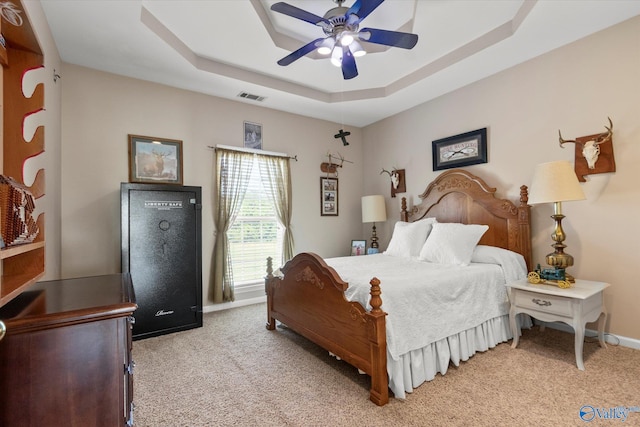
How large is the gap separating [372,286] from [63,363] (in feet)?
4.95

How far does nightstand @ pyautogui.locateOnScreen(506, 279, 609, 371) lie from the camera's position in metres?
2.27

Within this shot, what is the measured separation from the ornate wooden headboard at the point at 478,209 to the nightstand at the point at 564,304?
2.18 ft

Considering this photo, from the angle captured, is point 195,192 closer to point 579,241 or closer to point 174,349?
point 174,349

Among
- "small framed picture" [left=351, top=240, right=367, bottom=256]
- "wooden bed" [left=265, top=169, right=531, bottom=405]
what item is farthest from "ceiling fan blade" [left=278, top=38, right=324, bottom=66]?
"small framed picture" [left=351, top=240, right=367, bottom=256]

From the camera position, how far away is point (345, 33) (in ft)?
7.64

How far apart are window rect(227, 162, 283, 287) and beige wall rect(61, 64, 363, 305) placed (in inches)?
13.1

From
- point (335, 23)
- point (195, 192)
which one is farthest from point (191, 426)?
point (335, 23)

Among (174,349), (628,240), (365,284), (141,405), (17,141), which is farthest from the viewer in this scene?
(174,349)

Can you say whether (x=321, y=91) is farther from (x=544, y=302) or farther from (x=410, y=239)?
(x=544, y=302)

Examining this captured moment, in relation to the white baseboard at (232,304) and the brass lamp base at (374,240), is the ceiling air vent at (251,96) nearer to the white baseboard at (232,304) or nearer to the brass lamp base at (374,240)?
the brass lamp base at (374,240)

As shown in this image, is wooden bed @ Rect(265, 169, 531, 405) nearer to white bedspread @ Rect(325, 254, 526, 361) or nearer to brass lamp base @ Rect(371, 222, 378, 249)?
white bedspread @ Rect(325, 254, 526, 361)

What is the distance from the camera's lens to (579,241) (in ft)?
9.48

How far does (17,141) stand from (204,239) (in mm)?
2537

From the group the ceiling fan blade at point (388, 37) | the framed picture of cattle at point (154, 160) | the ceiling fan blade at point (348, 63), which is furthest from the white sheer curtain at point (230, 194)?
the ceiling fan blade at point (388, 37)
